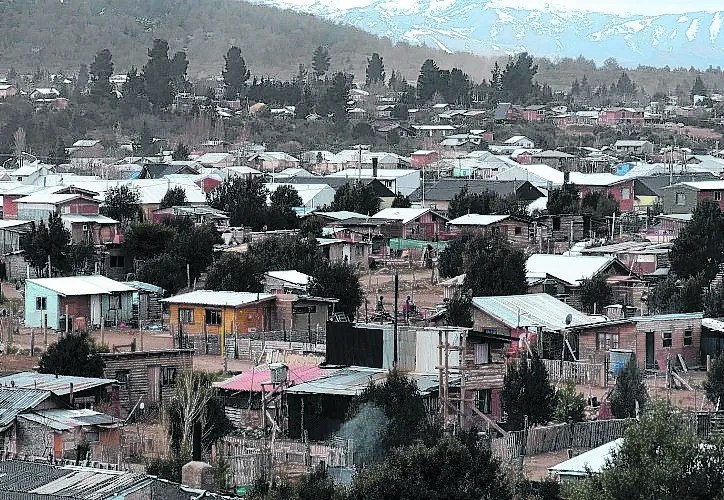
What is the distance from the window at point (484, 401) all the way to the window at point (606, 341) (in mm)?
5187

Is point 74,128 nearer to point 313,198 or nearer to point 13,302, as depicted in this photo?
point 313,198

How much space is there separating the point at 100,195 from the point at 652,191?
17305mm

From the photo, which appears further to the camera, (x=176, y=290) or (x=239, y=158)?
(x=239, y=158)

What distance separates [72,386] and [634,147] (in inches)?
2342

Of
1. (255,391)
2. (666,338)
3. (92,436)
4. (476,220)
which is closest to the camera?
(92,436)

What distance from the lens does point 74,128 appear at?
8881 cm

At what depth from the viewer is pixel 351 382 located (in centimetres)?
2139

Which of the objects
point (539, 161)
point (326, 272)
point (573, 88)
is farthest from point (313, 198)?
point (573, 88)

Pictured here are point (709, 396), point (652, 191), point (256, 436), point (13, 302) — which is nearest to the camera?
point (256, 436)

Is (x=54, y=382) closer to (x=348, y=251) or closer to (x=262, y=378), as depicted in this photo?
(x=262, y=378)

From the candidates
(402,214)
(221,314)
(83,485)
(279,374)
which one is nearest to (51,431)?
(279,374)

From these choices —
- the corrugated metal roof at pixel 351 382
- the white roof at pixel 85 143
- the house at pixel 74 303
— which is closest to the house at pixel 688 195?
the house at pixel 74 303

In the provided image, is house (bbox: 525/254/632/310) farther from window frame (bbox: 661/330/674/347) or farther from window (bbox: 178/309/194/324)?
window (bbox: 178/309/194/324)

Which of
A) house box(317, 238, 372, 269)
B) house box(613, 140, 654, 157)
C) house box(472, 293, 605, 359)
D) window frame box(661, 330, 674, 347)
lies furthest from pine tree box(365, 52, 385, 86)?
window frame box(661, 330, 674, 347)
